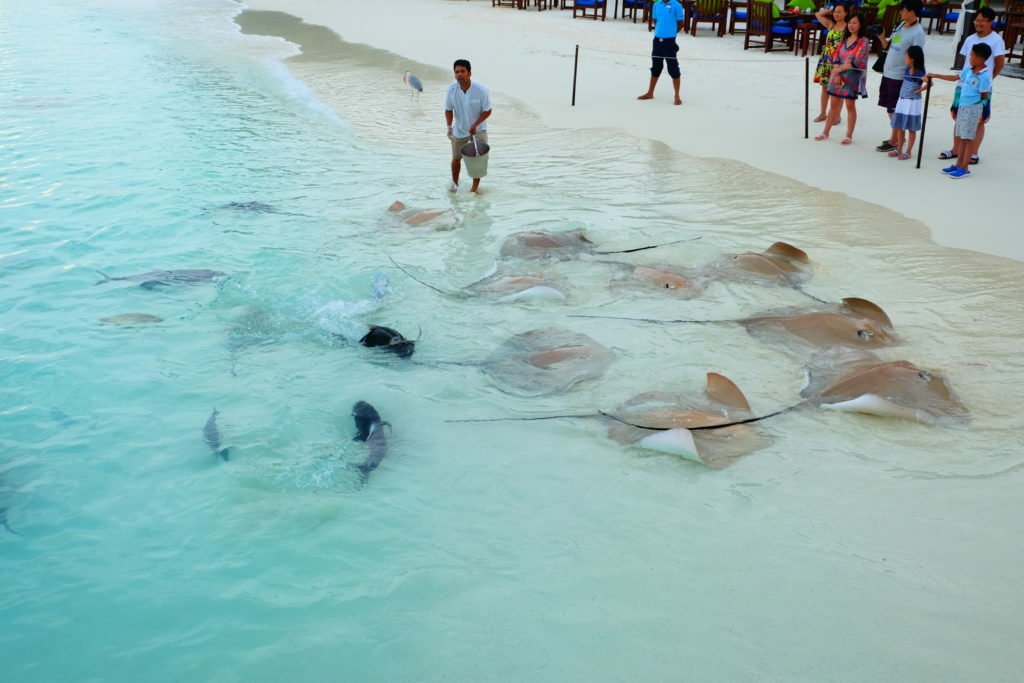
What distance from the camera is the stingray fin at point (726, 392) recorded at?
529cm

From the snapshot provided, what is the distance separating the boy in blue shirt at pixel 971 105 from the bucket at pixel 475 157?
5.30 metres

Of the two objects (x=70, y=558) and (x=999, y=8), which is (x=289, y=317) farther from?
(x=999, y=8)

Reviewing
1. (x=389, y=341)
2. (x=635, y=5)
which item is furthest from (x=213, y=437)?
(x=635, y=5)

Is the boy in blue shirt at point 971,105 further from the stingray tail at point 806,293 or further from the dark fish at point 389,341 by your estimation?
the dark fish at point 389,341

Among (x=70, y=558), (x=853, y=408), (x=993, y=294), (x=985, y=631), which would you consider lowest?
(x=70, y=558)

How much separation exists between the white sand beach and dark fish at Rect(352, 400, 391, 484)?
607 cm

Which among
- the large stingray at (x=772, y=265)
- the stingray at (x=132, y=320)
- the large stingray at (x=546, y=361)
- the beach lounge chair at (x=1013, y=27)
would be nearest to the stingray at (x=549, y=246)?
the large stingray at (x=772, y=265)

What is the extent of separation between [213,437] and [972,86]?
8868 mm

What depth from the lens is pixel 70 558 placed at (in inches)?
173

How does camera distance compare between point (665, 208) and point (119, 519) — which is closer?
point (119, 519)

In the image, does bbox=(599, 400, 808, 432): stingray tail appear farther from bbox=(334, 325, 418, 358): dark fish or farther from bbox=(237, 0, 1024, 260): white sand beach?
bbox=(237, 0, 1024, 260): white sand beach

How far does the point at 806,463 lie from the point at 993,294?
3281 mm

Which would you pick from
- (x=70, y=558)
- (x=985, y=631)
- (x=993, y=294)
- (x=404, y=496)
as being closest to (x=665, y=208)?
(x=993, y=294)

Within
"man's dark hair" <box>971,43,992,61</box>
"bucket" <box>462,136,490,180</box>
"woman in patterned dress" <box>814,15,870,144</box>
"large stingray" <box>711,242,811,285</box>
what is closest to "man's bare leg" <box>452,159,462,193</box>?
"bucket" <box>462,136,490,180</box>
